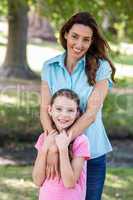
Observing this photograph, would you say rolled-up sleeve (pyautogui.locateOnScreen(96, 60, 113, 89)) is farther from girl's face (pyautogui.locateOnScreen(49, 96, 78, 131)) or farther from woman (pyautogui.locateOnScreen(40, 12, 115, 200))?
girl's face (pyautogui.locateOnScreen(49, 96, 78, 131))

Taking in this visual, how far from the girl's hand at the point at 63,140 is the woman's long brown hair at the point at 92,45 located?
1.10ft

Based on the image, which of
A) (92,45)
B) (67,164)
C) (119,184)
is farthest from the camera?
(119,184)

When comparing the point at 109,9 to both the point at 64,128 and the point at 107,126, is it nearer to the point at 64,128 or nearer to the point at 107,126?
the point at 107,126

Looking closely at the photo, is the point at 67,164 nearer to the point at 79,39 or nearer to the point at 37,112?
the point at 79,39

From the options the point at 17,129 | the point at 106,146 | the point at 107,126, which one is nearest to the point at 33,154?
the point at 17,129

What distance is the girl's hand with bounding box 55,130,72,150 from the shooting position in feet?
10.1

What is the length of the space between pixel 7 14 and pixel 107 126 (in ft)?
16.7

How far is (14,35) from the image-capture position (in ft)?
48.8

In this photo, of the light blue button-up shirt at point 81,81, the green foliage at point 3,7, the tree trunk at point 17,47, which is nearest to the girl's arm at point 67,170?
the light blue button-up shirt at point 81,81

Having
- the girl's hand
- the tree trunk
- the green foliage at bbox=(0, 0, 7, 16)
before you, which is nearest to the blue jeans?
the girl's hand

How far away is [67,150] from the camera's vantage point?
310 centimetres

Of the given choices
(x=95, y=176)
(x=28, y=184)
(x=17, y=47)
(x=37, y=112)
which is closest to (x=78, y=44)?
(x=95, y=176)

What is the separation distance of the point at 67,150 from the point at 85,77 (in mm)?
444

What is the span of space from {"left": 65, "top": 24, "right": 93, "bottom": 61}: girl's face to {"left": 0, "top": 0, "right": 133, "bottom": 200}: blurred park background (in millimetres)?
2750
